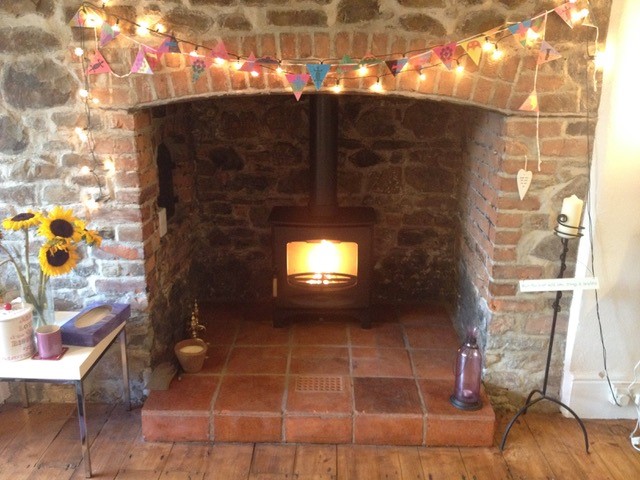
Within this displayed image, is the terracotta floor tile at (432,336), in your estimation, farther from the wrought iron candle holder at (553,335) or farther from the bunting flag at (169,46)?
the bunting flag at (169,46)

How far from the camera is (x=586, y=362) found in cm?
272

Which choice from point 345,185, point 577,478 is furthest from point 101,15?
point 577,478

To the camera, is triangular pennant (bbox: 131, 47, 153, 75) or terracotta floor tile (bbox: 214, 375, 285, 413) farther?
terracotta floor tile (bbox: 214, 375, 285, 413)

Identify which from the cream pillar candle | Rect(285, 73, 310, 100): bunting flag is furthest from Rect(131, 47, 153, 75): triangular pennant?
the cream pillar candle

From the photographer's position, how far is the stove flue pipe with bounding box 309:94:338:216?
3064mm

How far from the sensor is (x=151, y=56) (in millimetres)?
2354

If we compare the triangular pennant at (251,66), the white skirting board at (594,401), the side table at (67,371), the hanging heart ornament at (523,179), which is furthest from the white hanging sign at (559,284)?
the side table at (67,371)

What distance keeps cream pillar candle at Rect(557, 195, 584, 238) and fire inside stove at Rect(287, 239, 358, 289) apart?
115cm

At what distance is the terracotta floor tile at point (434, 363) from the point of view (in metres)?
2.85

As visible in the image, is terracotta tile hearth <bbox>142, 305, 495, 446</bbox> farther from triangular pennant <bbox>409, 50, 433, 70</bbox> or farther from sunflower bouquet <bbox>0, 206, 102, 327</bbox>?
triangular pennant <bbox>409, 50, 433, 70</bbox>

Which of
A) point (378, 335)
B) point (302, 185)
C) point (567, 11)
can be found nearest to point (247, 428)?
point (378, 335)

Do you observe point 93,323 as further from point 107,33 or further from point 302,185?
point 302,185

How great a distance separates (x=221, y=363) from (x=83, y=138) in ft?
4.19

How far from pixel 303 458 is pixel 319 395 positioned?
0.30m
